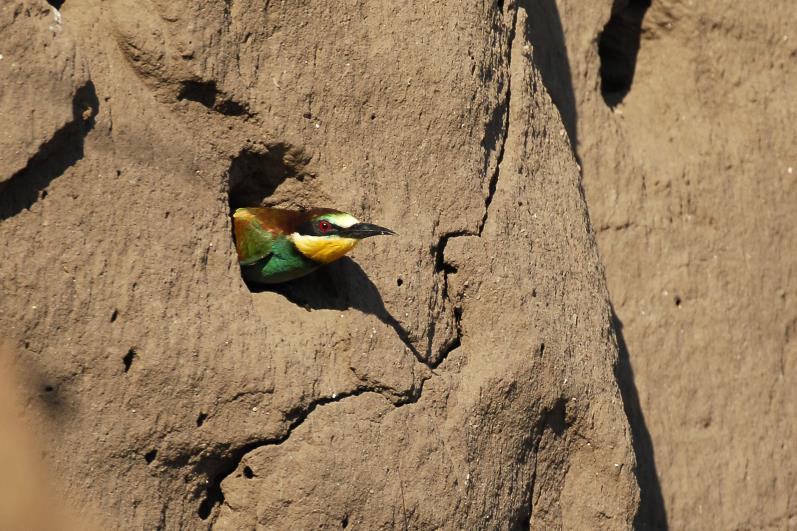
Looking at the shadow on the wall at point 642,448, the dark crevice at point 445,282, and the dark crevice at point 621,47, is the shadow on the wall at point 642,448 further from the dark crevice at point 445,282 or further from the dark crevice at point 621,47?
the dark crevice at point 621,47

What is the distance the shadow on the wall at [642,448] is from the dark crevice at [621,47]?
3.06 ft

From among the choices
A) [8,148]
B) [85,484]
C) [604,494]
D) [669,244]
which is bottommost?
[604,494]

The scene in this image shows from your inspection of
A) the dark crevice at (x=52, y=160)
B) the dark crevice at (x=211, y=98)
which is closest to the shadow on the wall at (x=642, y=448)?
the dark crevice at (x=211, y=98)

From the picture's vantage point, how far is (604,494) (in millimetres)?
3451

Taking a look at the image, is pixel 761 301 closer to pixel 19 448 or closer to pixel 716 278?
pixel 716 278

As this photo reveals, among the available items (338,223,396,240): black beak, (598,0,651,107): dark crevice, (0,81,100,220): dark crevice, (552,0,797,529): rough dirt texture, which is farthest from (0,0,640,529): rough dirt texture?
(598,0,651,107): dark crevice

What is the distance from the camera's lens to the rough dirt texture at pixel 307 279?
2.61m

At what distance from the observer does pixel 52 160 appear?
2611 millimetres

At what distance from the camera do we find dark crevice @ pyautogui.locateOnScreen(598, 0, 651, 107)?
441cm

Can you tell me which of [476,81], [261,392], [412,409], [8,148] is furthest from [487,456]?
[8,148]

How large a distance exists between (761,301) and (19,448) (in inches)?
104

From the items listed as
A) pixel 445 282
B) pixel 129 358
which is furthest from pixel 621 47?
pixel 129 358

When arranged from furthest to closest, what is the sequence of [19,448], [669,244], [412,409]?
[669,244] → [412,409] → [19,448]

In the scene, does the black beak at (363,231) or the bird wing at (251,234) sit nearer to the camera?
the black beak at (363,231)
